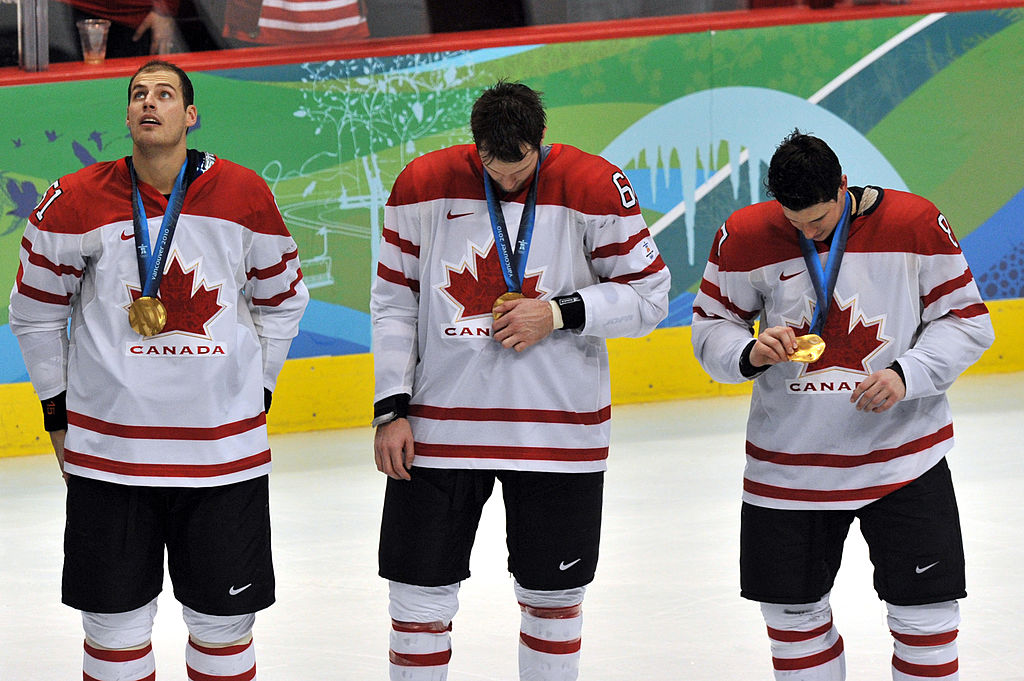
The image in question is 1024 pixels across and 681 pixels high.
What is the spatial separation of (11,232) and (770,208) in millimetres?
4392

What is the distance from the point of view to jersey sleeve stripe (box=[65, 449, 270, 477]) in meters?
2.98

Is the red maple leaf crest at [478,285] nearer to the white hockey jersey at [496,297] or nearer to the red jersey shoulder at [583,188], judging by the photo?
the white hockey jersey at [496,297]

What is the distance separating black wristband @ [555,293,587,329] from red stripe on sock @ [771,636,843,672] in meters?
0.84

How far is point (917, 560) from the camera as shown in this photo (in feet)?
9.89

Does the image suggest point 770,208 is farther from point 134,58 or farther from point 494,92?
point 134,58

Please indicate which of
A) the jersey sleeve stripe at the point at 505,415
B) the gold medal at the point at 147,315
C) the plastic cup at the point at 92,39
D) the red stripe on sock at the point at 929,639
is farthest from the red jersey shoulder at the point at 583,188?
the plastic cup at the point at 92,39

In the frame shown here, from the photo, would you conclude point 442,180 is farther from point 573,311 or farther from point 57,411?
point 57,411

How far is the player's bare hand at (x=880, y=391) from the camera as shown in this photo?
292 cm

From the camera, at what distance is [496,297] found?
10.3 ft

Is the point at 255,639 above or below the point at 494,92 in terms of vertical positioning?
below

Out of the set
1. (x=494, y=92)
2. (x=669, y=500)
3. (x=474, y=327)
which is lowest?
(x=669, y=500)

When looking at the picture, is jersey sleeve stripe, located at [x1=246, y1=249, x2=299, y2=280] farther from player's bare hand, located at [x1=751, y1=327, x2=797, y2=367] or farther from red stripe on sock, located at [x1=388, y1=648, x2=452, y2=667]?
player's bare hand, located at [x1=751, y1=327, x2=797, y2=367]

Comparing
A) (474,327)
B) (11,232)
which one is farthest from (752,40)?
(474,327)

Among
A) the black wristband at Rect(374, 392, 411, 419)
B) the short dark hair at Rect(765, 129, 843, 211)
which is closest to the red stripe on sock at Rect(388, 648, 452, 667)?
the black wristband at Rect(374, 392, 411, 419)
